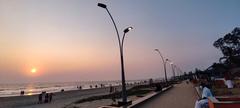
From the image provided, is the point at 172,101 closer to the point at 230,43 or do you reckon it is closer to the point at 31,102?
the point at 31,102

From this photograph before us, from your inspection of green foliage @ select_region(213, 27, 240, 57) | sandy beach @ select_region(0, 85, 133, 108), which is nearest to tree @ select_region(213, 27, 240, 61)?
green foliage @ select_region(213, 27, 240, 57)

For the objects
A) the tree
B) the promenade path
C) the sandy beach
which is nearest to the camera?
the promenade path

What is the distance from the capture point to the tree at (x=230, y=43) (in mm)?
65250

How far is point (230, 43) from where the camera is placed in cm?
6794

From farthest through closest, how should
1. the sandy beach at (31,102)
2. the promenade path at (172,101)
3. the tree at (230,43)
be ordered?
1. the tree at (230,43)
2. the sandy beach at (31,102)
3. the promenade path at (172,101)

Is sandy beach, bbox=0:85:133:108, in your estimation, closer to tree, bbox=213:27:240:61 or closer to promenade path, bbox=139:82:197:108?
promenade path, bbox=139:82:197:108

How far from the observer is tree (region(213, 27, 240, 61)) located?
6525 cm

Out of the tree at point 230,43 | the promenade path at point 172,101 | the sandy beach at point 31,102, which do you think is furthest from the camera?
the tree at point 230,43

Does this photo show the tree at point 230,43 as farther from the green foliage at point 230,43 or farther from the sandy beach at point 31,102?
the sandy beach at point 31,102

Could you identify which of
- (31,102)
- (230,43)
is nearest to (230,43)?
(230,43)

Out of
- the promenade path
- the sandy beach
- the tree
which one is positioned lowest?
the sandy beach

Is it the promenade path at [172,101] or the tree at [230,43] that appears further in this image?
the tree at [230,43]

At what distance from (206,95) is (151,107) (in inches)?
253

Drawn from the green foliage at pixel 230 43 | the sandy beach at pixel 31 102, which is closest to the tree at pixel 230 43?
the green foliage at pixel 230 43
